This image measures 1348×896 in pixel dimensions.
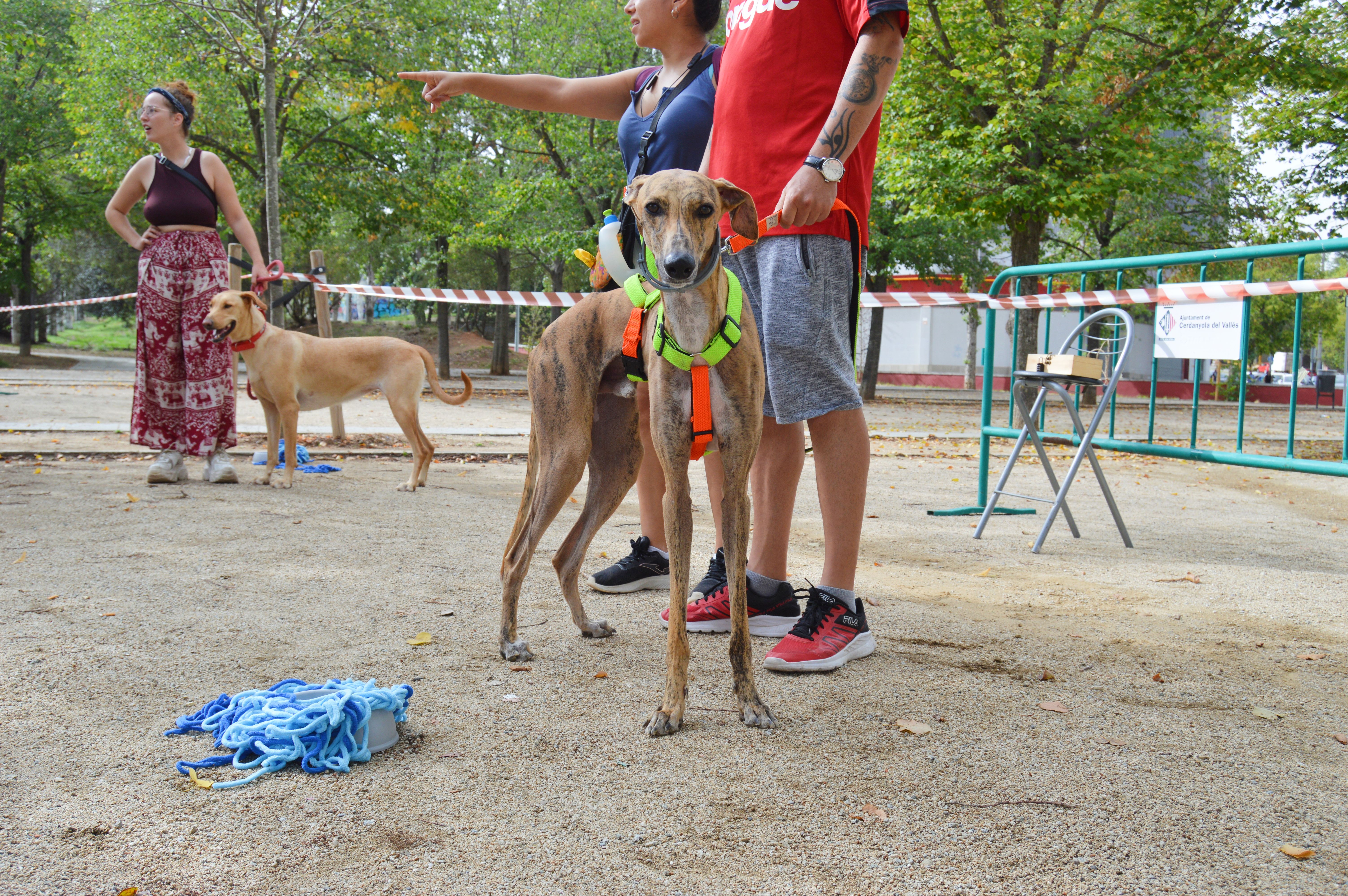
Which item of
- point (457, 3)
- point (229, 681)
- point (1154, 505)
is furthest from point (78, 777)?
point (457, 3)

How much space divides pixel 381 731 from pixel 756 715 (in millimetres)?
935

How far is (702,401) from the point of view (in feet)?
7.70

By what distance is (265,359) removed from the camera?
6.62 meters

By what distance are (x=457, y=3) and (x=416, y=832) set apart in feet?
74.0

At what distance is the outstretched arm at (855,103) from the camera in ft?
8.57

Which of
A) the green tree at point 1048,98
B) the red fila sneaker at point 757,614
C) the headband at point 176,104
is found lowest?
the red fila sneaker at point 757,614

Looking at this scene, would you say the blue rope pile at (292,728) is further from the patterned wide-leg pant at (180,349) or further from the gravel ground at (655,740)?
the patterned wide-leg pant at (180,349)

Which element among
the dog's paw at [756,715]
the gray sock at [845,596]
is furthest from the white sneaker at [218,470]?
the dog's paw at [756,715]

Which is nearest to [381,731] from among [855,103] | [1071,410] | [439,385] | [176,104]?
[855,103]

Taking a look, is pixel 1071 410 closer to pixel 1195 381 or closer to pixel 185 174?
pixel 1195 381

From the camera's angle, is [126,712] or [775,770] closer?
[775,770]

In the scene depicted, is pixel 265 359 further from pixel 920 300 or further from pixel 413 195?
pixel 413 195

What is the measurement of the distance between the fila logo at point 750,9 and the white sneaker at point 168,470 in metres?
5.09

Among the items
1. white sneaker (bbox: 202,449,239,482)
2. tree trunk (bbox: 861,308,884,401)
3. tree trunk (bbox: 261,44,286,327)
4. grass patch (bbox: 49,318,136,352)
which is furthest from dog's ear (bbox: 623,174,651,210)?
grass patch (bbox: 49,318,136,352)
